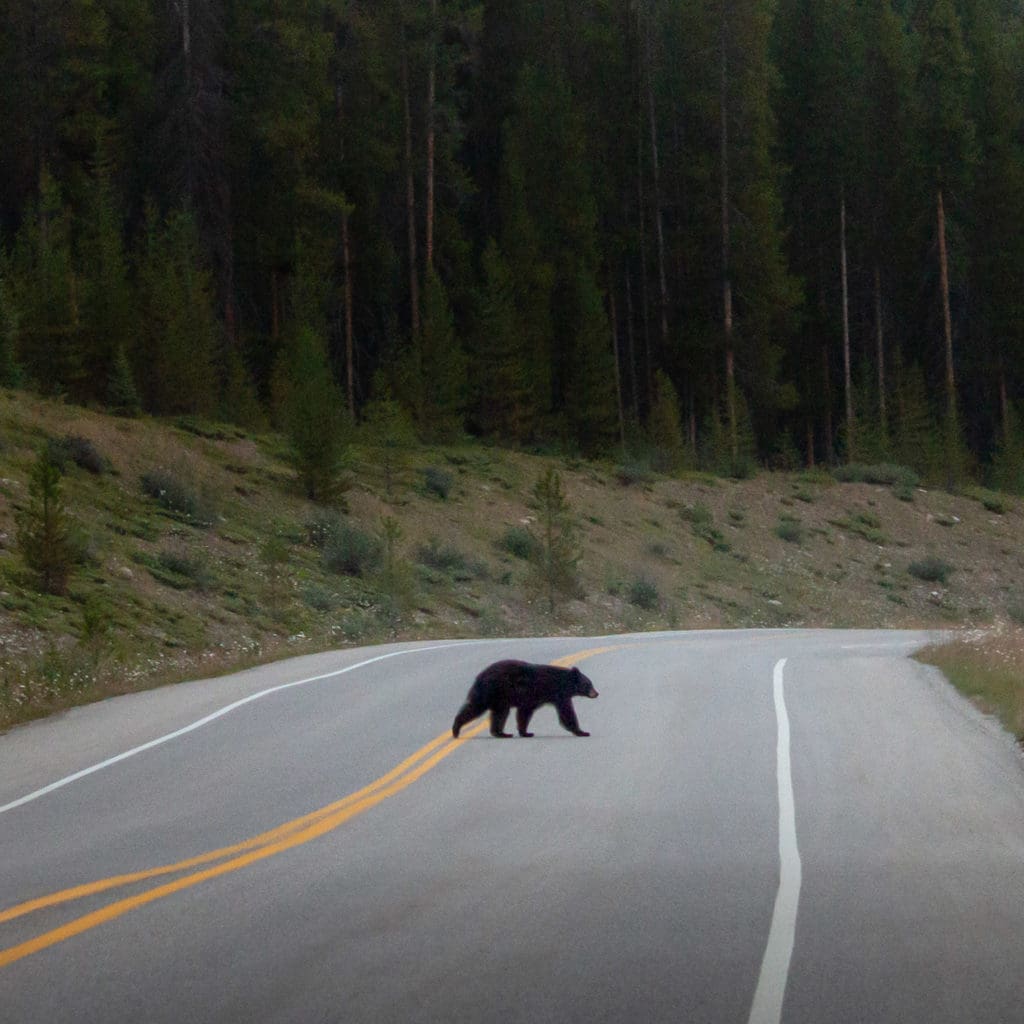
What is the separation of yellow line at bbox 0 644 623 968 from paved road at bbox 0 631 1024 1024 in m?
0.02

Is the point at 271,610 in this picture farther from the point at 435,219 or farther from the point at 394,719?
the point at 435,219

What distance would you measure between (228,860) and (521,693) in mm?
4754

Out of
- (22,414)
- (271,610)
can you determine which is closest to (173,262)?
(22,414)

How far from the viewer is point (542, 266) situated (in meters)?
53.3

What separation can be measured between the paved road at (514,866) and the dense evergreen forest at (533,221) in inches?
955

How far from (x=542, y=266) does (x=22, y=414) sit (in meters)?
24.2

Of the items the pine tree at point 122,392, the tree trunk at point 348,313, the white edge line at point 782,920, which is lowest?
the white edge line at point 782,920

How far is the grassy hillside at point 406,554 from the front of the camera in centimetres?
2459

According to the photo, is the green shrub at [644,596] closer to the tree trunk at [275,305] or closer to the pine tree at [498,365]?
the pine tree at [498,365]

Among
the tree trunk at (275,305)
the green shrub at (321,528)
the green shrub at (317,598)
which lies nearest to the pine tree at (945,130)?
the tree trunk at (275,305)

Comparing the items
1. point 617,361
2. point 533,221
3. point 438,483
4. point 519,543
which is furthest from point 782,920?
point 617,361

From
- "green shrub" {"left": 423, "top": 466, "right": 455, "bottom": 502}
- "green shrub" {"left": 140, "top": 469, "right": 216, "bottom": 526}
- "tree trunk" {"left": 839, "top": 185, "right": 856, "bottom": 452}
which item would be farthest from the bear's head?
→ "tree trunk" {"left": 839, "top": 185, "right": 856, "bottom": 452}

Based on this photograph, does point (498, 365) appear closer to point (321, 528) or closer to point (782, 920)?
point (321, 528)

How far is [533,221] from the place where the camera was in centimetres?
5484
